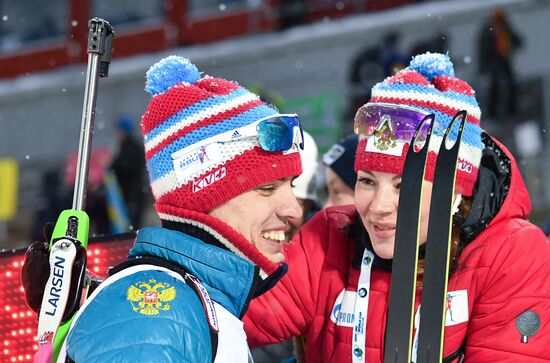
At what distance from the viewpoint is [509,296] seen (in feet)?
9.03

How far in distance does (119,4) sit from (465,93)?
40.8 feet

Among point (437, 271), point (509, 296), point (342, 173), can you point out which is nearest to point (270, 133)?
point (437, 271)

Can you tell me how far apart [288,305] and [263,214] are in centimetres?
58

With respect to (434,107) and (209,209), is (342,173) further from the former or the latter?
(209,209)

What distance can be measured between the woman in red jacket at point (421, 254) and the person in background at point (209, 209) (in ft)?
1.14

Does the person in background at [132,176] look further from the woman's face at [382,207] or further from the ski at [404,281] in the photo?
the ski at [404,281]

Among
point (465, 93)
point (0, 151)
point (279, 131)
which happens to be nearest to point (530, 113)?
point (465, 93)

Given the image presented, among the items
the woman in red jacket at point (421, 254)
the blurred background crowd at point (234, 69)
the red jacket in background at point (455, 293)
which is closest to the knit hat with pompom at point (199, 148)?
the woman in red jacket at point (421, 254)

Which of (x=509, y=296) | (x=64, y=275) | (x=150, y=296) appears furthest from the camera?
(x=509, y=296)

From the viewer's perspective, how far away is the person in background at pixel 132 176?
923cm

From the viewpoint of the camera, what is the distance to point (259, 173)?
2.53 metres

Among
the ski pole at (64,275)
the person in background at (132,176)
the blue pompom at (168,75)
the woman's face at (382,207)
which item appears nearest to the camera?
the ski pole at (64,275)

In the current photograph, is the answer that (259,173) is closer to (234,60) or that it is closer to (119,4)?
(234,60)

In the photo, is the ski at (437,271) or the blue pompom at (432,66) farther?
the blue pompom at (432,66)
